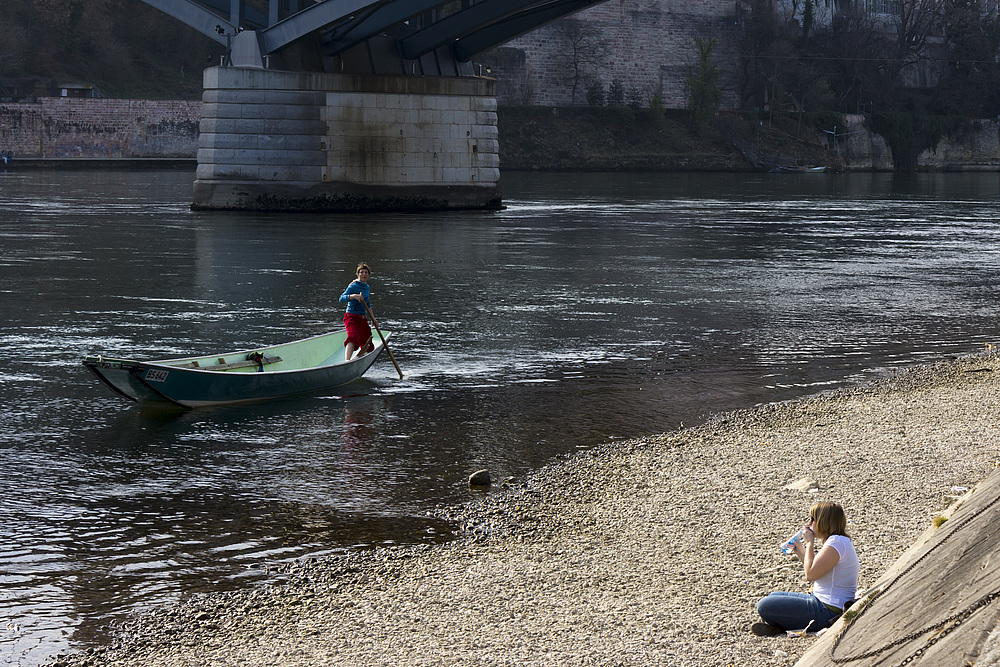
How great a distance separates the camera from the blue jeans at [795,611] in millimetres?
5359

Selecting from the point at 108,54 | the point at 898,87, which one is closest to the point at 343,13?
the point at 108,54

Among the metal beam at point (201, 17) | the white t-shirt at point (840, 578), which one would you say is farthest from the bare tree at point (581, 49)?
the white t-shirt at point (840, 578)

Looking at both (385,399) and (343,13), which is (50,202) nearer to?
(343,13)

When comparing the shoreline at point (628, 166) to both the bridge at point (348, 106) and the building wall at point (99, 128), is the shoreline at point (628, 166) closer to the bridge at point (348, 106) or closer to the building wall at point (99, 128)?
the building wall at point (99, 128)

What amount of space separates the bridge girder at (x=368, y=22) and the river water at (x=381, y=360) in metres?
5.14

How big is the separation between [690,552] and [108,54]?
7180 cm

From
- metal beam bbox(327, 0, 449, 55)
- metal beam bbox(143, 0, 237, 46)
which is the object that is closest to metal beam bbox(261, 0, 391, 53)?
metal beam bbox(327, 0, 449, 55)

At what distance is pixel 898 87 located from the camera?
9550 cm

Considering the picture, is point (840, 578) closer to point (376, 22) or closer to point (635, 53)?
point (376, 22)

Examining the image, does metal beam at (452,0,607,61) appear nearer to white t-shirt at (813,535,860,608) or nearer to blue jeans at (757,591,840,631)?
blue jeans at (757,591,840,631)

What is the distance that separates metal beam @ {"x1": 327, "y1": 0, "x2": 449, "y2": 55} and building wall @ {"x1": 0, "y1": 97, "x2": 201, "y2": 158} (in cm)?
3637

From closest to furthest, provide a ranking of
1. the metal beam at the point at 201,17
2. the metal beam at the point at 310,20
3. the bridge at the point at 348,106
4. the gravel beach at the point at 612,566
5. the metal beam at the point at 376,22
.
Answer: the gravel beach at the point at 612,566
the metal beam at the point at 310,20
the metal beam at the point at 376,22
the metal beam at the point at 201,17
the bridge at the point at 348,106

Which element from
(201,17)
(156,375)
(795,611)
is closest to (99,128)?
(201,17)

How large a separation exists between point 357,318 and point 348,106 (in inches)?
943
